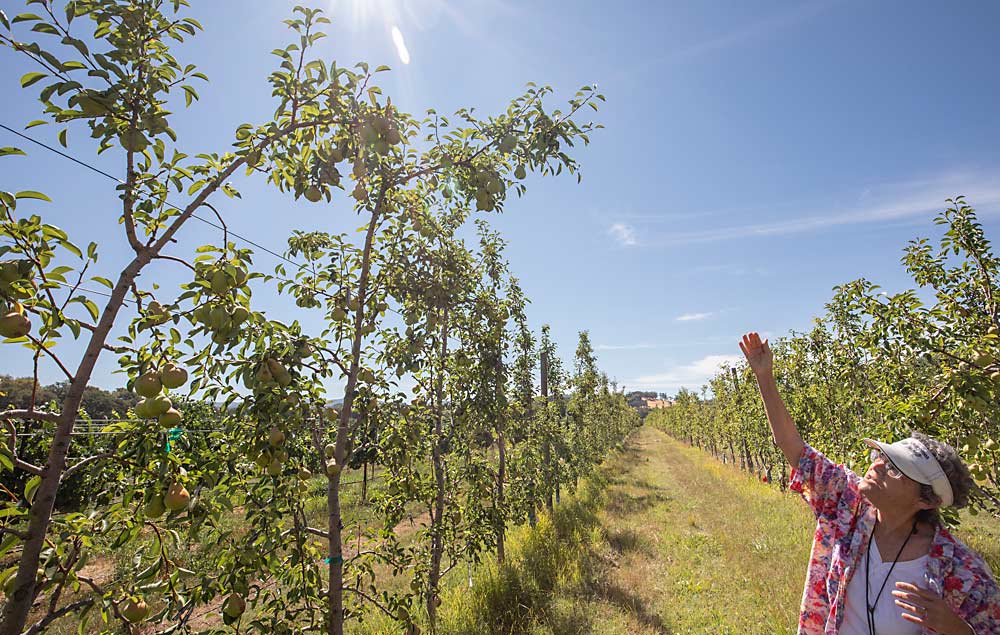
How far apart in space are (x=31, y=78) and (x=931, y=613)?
15.3 feet

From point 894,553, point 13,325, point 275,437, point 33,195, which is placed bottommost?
point 894,553

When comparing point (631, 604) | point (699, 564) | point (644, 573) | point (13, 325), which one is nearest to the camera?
point (13, 325)

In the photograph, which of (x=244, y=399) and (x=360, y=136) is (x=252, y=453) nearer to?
(x=244, y=399)

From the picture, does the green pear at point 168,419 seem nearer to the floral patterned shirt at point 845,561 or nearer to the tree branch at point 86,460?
the tree branch at point 86,460

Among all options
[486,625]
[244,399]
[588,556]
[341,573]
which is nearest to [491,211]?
[244,399]

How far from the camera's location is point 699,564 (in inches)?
359

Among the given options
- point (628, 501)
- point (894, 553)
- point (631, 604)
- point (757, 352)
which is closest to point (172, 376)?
point (757, 352)

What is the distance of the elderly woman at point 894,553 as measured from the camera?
2107mm

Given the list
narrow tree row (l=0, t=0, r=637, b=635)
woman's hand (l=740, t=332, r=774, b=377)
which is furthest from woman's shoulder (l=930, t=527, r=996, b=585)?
narrow tree row (l=0, t=0, r=637, b=635)

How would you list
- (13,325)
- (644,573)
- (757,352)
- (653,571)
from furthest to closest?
1. (653,571)
2. (644,573)
3. (757,352)
4. (13,325)

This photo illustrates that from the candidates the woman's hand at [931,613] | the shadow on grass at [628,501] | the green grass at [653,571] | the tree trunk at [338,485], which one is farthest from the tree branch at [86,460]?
the shadow on grass at [628,501]

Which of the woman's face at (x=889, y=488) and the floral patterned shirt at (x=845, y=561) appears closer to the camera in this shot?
the floral patterned shirt at (x=845, y=561)

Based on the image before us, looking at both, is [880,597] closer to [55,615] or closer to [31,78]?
[55,615]

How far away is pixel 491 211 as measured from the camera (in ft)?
9.88
